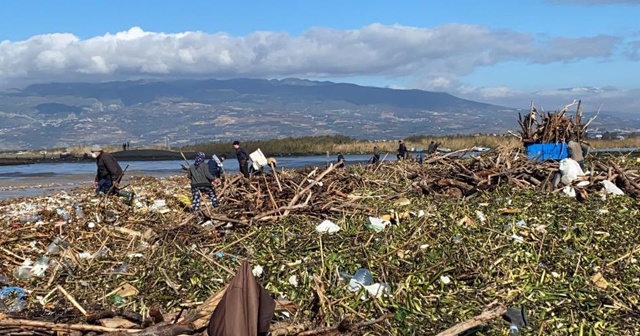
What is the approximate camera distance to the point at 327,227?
25.5ft

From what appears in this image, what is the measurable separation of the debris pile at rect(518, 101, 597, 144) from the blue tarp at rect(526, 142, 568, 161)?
32 centimetres

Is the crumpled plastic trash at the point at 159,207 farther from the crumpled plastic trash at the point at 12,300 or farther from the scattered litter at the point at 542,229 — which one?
the scattered litter at the point at 542,229

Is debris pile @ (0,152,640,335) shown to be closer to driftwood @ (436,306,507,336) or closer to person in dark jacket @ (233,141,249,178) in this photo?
driftwood @ (436,306,507,336)

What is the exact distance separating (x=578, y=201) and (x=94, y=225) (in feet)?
25.1

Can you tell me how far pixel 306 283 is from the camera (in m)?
5.92

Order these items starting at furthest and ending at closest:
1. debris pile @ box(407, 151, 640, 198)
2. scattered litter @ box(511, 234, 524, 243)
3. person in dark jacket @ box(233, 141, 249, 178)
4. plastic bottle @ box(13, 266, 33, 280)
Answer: person in dark jacket @ box(233, 141, 249, 178)
debris pile @ box(407, 151, 640, 198)
plastic bottle @ box(13, 266, 33, 280)
scattered litter @ box(511, 234, 524, 243)

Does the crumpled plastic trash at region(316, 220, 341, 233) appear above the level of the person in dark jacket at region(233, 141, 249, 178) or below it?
above

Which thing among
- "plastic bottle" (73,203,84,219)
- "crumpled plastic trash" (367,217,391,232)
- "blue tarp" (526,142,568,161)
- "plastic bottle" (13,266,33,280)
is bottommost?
"plastic bottle" (73,203,84,219)

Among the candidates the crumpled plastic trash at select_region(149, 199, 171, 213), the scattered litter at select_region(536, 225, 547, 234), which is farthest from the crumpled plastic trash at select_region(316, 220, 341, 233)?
the crumpled plastic trash at select_region(149, 199, 171, 213)

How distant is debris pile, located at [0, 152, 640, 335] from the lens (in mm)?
5156

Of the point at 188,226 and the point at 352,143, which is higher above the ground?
the point at 188,226

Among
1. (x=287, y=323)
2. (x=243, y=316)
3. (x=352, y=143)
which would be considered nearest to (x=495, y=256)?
(x=287, y=323)

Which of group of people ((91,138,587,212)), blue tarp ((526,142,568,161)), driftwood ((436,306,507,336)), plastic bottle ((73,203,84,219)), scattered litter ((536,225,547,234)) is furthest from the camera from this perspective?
blue tarp ((526,142,568,161))

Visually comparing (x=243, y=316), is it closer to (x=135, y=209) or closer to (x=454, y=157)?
(x=135, y=209)
